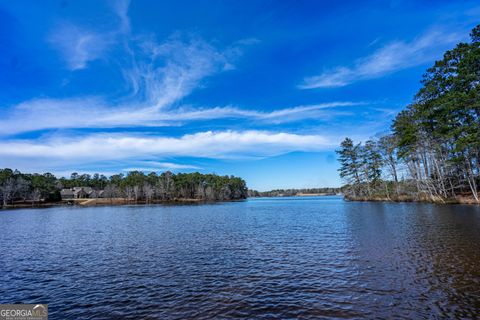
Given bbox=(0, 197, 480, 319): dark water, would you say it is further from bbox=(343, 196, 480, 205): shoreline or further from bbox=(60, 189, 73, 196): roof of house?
bbox=(60, 189, 73, 196): roof of house

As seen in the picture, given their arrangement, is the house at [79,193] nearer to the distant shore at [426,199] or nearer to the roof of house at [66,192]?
the roof of house at [66,192]

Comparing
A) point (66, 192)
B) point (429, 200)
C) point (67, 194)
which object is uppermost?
point (66, 192)

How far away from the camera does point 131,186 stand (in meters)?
132

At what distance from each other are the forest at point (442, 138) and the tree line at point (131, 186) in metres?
104

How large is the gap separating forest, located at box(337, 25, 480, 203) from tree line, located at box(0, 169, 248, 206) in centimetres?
10356

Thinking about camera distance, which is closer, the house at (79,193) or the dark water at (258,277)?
the dark water at (258,277)

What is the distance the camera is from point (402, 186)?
59.3 metres

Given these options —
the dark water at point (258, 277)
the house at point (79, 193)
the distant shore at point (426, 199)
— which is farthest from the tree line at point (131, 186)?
the dark water at point (258, 277)

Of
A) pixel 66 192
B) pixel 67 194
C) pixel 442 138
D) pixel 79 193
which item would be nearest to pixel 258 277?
pixel 442 138

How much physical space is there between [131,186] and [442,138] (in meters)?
127

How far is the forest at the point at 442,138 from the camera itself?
1419 inches

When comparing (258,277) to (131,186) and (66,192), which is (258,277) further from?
(66,192)

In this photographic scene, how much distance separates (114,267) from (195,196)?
468 ft

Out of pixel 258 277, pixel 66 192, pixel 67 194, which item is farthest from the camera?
pixel 66 192
